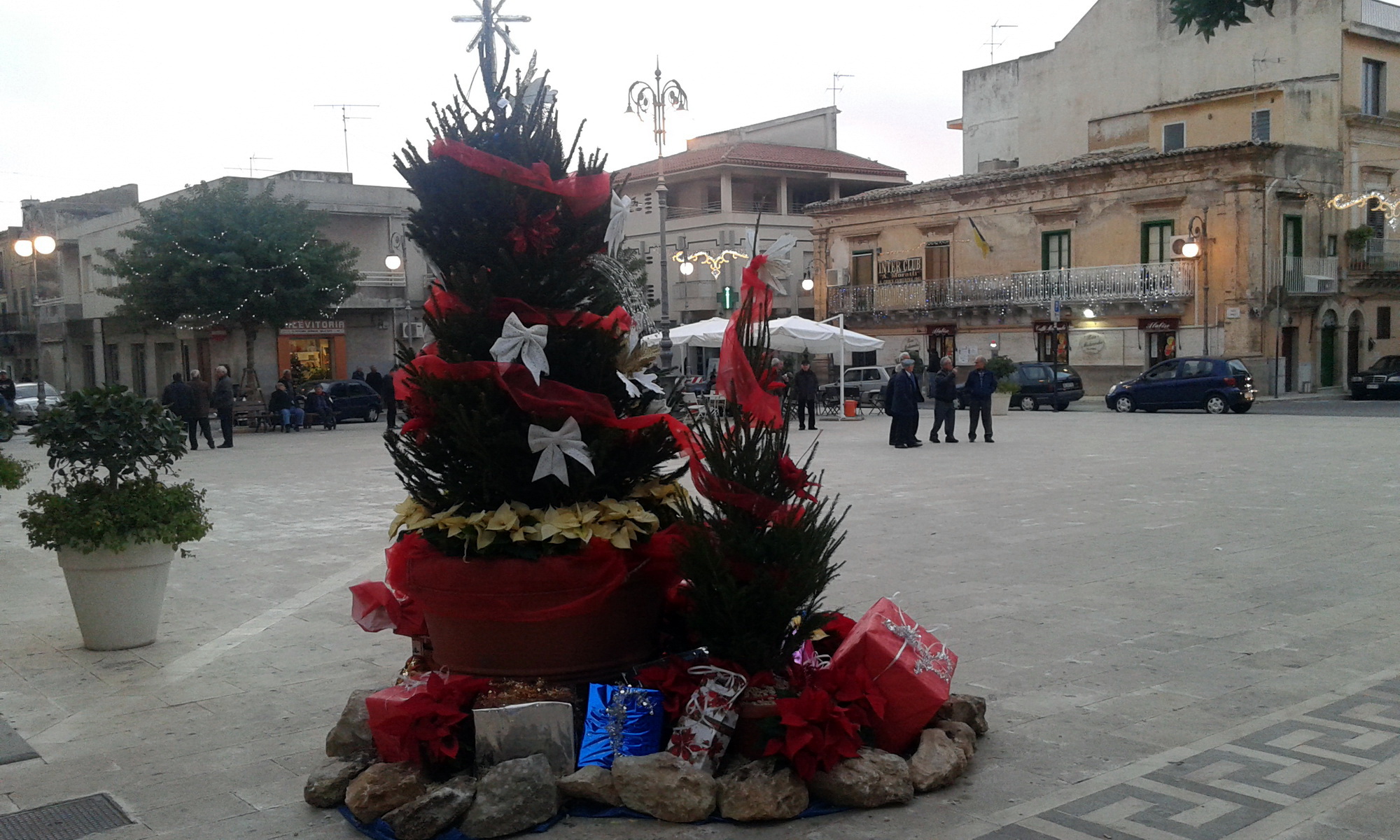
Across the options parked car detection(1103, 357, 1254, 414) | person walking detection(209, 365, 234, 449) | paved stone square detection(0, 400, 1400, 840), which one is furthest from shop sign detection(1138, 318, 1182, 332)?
person walking detection(209, 365, 234, 449)

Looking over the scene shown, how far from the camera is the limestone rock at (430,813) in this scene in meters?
4.12

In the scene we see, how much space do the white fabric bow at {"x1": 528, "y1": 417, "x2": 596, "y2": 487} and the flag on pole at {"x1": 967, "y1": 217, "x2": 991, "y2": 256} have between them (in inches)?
1502

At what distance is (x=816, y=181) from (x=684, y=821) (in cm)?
4978

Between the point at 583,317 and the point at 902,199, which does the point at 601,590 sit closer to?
the point at 583,317

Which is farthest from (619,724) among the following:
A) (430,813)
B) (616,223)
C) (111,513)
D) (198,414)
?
(198,414)

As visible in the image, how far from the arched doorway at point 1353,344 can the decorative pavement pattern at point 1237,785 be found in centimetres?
3775

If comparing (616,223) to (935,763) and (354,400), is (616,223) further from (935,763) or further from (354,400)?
(354,400)

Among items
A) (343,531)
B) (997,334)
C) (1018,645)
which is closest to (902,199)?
(997,334)

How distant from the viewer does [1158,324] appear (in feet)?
119

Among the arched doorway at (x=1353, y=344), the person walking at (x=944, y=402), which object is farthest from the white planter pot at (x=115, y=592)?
the arched doorway at (x=1353, y=344)

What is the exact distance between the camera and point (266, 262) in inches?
1240

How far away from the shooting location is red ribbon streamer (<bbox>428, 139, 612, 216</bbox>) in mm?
4770

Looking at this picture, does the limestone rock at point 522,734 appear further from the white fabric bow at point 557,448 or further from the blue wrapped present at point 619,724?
the white fabric bow at point 557,448

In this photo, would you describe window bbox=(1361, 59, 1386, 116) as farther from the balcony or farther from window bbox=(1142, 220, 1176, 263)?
the balcony
